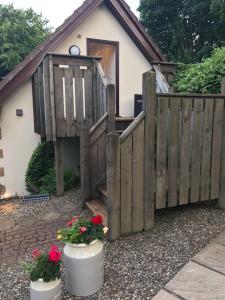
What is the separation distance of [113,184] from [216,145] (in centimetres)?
170

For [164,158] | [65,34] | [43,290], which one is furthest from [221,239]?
[65,34]

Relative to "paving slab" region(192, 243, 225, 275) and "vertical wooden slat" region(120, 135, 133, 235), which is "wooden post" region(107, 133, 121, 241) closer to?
"vertical wooden slat" region(120, 135, 133, 235)

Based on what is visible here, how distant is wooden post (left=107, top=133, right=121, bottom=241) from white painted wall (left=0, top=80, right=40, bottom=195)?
399 centimetres

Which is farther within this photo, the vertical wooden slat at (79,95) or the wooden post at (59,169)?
the wooden post at (59,169)

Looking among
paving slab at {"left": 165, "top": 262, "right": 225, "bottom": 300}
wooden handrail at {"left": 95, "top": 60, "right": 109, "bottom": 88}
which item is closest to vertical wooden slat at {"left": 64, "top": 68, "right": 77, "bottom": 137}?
wooden handrail at {"left": 95, "top": 60, "right": 109, "bottom": 88}

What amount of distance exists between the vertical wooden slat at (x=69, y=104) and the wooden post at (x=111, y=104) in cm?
111

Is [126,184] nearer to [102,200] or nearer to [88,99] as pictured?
[102,200]

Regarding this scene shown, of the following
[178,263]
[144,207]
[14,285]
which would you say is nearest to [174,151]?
[144,207]

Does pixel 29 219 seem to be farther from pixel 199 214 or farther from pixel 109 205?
pixel 199 214

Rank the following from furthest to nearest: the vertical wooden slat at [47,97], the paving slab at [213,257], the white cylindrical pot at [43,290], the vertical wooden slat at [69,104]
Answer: the vertical wooden slat at [69,104], the vertical wooden slat at [47,97], the paving slab at [213,257], the white cylindrical pot at [43,290]

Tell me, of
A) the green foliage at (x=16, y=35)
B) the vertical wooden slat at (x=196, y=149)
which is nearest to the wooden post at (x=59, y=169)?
the vertical wooden slat at (x=196, y=149)

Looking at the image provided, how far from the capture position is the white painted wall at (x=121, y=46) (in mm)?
6725

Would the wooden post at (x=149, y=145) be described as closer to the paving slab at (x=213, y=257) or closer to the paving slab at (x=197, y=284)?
the paving slab at (x=213, y=257)

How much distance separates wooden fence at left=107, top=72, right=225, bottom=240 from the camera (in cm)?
319
